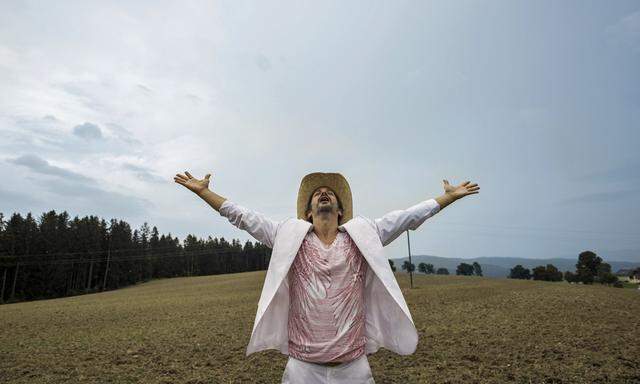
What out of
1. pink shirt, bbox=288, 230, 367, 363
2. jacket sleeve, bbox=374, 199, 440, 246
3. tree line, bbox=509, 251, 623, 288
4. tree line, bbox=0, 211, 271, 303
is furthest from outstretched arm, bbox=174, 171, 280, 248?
tree line, bbox=509, 251, 623, 288

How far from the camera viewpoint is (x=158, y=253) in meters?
83.1

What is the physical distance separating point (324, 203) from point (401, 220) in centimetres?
70

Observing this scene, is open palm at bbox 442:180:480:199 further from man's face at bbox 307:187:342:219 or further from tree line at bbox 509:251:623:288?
tree line at bbox 509:251:623:288

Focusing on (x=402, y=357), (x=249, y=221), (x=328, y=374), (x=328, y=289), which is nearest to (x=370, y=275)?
(x=328, y=289)

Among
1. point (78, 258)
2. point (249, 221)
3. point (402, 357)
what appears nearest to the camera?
point (249, 221)

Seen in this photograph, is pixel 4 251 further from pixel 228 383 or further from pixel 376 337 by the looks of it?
pixel 376 337

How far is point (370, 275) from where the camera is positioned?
3.44 metres

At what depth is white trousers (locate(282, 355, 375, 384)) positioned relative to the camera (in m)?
2.94

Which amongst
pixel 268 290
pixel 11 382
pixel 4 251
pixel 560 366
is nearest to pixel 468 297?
pixel 560 366

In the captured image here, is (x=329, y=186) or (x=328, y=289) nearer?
(x=328, y=289)

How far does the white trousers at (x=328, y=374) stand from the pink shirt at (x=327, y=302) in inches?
2.6

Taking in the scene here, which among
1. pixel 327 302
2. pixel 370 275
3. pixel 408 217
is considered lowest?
pixel 327 302

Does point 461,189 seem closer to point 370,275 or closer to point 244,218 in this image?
point 370,275

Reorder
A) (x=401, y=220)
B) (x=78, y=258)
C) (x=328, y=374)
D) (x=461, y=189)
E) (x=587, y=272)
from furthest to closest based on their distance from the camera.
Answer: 1. (x=587, y=272)
2. (x=78, y=258)
3. (x=461, y=189)
4. (x=401, y=220)
5. (x=328, y=374)
